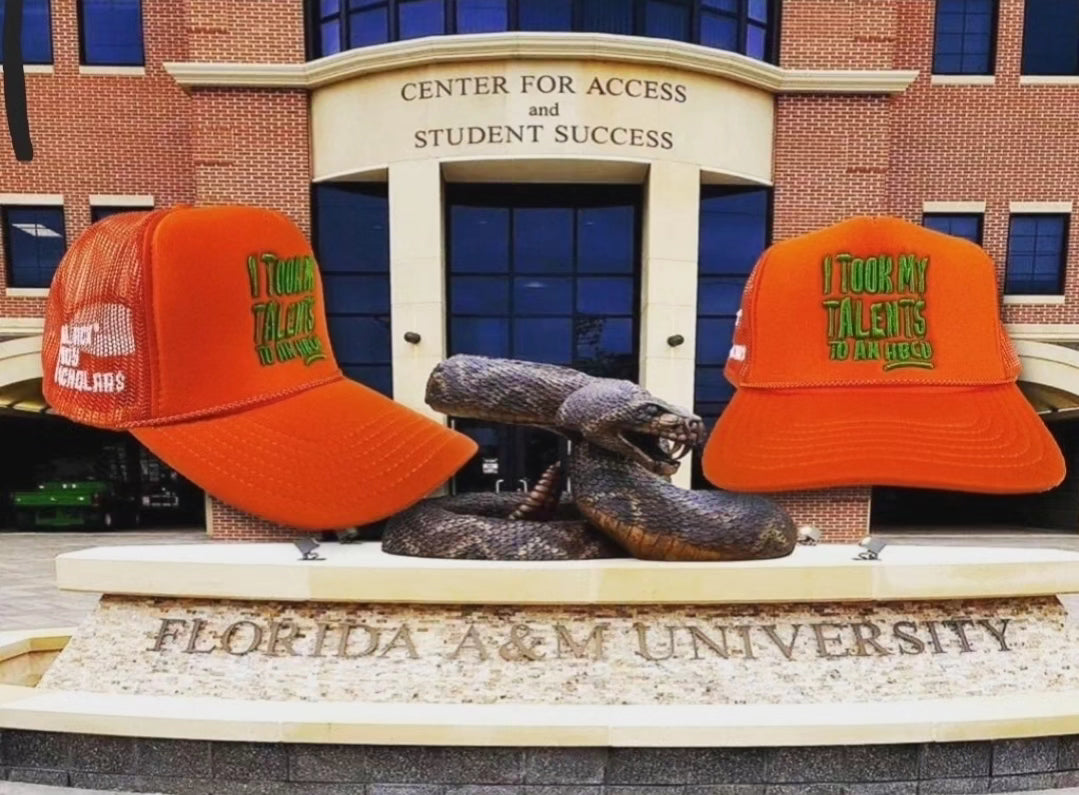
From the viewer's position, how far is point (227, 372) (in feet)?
28.6

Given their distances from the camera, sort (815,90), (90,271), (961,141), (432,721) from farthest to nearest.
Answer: (961,141), (815,90), (90,271), (432,721)

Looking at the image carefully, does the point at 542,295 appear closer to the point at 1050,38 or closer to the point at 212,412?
the point at 212,412

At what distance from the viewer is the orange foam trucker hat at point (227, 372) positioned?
7594mm

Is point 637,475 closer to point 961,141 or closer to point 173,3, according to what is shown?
point 961,141

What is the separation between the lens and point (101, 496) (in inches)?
620

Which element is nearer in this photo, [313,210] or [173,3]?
[313,210]

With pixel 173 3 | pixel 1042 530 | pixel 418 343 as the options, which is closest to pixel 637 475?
pixel 418 343

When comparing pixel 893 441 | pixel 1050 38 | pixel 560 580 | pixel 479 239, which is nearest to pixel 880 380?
pixel 893 441

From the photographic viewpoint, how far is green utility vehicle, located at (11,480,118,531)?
15.5 meters

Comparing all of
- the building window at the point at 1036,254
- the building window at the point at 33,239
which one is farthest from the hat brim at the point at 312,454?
the building window at the point at 1036,254

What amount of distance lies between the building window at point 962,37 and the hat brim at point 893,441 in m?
6.88

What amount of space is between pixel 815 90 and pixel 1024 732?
33.7 feet

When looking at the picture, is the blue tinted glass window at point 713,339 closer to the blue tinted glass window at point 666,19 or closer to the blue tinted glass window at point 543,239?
the blue tinted glass window at point 543,239

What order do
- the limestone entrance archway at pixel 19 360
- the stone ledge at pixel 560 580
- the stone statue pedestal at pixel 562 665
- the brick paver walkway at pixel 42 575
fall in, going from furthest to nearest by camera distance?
the limestone entrance archway at pixel 19 360 → the brick paver walkway at pixel 42 575 → the stone ledge at pixel 560 580 → the stone statue pedestal at pixel 562 665
